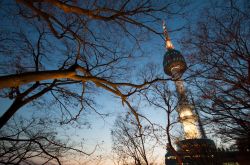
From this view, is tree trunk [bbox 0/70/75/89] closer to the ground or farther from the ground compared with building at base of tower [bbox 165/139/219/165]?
farther from the ground

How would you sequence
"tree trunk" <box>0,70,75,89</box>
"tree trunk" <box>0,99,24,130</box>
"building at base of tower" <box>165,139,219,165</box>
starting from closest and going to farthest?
"tree trunk" <box>0,70,75,89</box>
"tree trunk" <box>0,99,24,130</box>
"building at base of tower" <box>165,139,219,165</box>

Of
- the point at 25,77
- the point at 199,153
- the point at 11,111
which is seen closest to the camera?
the point at 25,77

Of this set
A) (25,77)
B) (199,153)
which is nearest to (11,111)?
(25,77)

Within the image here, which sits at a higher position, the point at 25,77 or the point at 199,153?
the point at 25,77

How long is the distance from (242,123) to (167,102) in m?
5.84

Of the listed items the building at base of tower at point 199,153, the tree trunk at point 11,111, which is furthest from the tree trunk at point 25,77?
the building at base of tower at point 199,153

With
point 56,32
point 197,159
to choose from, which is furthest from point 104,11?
point 197,159

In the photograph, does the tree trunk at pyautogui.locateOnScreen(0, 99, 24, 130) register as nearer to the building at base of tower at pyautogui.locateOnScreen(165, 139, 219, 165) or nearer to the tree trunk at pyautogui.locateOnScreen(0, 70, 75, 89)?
the tree trunk at pyautogui.locateOnScreen(0, 70, 75, 89)

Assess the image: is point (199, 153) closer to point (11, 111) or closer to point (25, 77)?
point (11, 111)

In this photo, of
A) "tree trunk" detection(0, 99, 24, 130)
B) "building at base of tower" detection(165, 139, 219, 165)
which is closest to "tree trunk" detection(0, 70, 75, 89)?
"tree trunk" detection(0, 99, 24, 130)

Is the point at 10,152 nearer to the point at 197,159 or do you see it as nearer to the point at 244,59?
the point at 244,59

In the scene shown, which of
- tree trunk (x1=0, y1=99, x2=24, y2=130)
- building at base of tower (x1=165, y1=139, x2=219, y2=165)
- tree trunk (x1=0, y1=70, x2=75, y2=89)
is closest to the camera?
tree trunk (x1=0, y1=70, x2=75, y2=89)

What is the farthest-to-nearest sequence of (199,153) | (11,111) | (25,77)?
(199,153), (11,111), (25,77)

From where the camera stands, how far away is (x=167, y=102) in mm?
12773
